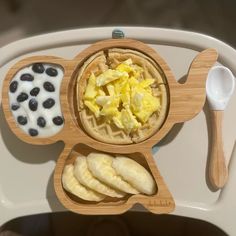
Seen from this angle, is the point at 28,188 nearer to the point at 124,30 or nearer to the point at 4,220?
the point at 4,220

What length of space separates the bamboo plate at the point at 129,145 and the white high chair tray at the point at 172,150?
0.07 m

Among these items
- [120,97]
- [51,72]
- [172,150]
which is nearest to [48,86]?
[51,72]

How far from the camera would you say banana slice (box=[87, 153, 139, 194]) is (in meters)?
0.84

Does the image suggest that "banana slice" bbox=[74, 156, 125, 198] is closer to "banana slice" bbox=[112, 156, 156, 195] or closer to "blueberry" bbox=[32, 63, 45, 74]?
"banana slice" bbox=[112, 156, 156, 195]

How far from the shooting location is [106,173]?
0.84m

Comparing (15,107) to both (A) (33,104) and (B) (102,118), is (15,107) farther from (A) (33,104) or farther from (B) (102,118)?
(B) (102,118)

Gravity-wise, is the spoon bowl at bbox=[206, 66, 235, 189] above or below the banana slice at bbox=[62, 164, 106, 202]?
above

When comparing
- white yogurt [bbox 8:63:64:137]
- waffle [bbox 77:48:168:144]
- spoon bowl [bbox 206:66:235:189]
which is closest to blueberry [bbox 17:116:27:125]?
white yogurt [bbox 8:63:64:137]

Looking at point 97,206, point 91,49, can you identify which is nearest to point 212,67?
point 91,49

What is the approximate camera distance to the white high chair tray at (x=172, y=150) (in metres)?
0.90

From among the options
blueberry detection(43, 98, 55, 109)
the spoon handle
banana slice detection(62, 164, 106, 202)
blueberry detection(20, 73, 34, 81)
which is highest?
blueberry detection(20, 73, 34, 81)

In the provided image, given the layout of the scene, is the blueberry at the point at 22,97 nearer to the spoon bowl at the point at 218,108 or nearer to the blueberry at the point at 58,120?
the blueberry at the point at 58,120

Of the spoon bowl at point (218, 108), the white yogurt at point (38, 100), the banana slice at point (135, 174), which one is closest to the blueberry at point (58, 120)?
the white yogurt at point (38, 100)

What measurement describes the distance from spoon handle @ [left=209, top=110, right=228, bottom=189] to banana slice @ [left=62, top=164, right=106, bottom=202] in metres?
0.21
